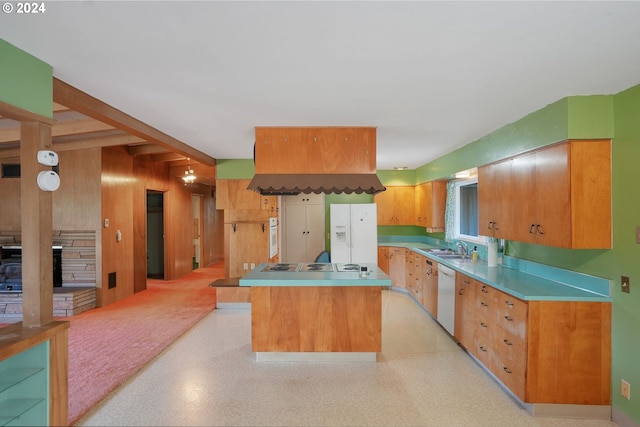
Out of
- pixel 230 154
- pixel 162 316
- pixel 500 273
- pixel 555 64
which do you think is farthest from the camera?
pixel 230 154

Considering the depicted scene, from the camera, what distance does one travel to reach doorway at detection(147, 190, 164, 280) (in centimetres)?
752

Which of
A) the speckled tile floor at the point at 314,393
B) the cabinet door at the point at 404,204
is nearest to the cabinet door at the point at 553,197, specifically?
the speckled tile floor at the point at 314,393

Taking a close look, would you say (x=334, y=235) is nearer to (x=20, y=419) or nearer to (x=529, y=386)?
(x=529, y=386)

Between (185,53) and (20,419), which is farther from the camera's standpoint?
(185,53)

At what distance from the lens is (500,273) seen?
3188mm

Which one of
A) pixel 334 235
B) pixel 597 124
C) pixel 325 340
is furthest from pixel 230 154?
pixel 597 124

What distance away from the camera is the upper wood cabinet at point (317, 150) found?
3234mm

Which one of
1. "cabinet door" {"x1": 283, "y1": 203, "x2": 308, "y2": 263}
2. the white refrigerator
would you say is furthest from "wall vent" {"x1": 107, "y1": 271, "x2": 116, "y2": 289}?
the white refrigerator

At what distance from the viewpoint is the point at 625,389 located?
7.21 feet

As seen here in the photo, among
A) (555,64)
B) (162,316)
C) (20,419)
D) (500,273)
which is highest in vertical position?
(555,64)

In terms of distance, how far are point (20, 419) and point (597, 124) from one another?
3.87m

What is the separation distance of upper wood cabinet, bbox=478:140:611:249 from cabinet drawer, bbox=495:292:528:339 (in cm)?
52

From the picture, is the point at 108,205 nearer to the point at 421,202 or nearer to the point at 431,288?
the point at 431,288

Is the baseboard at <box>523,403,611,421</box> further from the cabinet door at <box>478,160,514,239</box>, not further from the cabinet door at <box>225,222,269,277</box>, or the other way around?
the cabinet door at <box>225,222,269,277</box>
